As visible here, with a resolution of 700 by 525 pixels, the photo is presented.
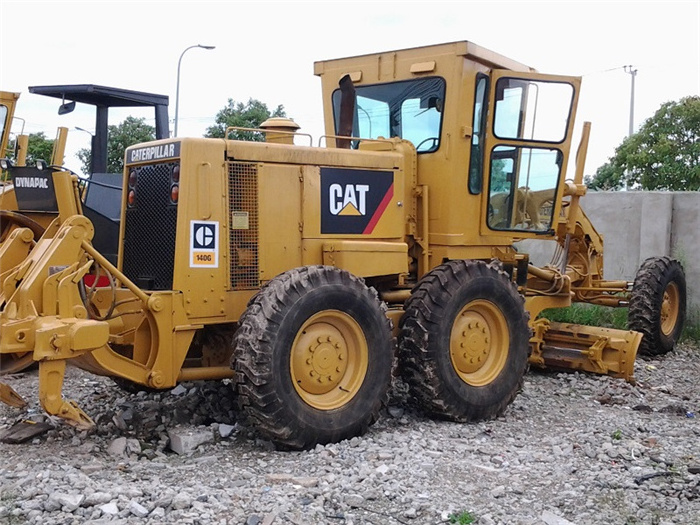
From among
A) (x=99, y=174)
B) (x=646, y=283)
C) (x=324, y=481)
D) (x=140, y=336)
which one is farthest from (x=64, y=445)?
(x=646, y=283)

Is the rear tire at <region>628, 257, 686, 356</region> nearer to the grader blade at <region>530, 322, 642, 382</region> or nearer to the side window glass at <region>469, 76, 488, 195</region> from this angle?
the grader blade at <region>530, 322, 642, 382</region>

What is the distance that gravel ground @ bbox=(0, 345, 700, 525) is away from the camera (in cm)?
429

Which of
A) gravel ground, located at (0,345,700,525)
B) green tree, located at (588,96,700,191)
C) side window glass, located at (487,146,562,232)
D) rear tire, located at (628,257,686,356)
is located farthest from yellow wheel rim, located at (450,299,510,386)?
green tree, located at (588,96,700,191)

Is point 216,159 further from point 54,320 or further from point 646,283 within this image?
point 646,283

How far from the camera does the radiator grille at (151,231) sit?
5.78 metres

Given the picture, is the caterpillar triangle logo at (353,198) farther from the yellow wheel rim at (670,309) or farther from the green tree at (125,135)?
the green tree at (125,135)

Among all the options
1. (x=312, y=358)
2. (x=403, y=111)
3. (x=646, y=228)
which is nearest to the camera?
(x=312, y=358)

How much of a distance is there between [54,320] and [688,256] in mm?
9366

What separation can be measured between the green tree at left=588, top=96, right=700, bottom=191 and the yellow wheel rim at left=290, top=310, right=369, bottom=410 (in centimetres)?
2043

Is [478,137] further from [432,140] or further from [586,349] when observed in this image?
[586,349]

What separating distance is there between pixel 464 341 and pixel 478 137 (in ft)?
5.71

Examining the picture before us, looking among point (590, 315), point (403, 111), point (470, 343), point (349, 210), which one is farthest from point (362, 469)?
point (590, 315)

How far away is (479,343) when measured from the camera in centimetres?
661

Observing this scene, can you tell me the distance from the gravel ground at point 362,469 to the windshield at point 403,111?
2226mm
